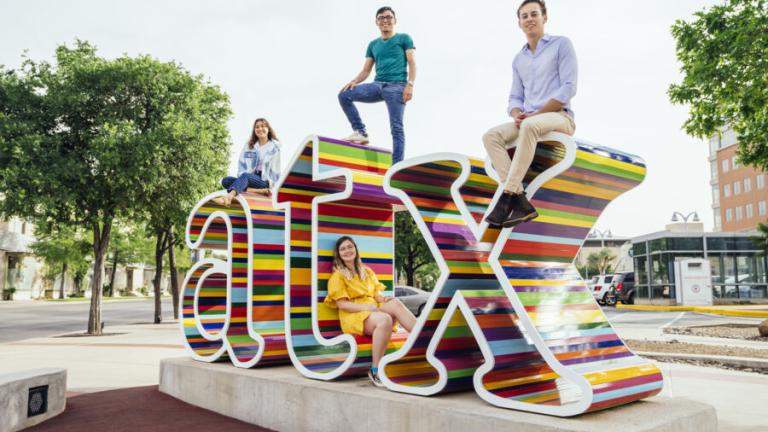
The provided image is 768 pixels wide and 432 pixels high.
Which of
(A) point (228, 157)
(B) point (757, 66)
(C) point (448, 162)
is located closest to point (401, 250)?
(A) point (228, 157)

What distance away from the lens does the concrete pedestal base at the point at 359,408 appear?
3.54 m

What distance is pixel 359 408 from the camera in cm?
458

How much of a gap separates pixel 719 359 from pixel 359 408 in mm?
7366

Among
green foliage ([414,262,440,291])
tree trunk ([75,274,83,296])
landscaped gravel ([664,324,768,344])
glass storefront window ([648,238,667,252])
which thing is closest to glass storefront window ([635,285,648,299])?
glass storefront window ([648,238,667,252])

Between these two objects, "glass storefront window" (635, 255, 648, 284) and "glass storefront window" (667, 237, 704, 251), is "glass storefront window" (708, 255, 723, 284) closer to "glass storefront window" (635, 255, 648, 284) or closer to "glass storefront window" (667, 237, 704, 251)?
"glass storefront window" (667, 237, 704, 251)

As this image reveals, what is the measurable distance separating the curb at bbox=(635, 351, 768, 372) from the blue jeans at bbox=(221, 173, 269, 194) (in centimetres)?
717

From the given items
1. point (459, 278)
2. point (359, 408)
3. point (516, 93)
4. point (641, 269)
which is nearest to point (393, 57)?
point (516, 93)

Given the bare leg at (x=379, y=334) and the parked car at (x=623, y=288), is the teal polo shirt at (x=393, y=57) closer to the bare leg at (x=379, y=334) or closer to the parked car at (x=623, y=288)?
the bare leg at (x=379, y=334)

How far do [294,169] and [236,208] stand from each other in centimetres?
147

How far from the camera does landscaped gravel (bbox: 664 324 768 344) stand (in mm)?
13828

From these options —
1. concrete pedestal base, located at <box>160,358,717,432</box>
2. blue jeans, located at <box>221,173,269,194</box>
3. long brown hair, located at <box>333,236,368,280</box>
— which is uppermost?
blue jeans, located at <box>221,173,269,194</box>

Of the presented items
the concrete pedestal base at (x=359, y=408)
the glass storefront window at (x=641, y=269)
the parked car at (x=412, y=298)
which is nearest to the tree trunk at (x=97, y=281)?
the parked car at (x=412, y=298)

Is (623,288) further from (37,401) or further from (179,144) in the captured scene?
(37,401)

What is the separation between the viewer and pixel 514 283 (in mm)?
3818
